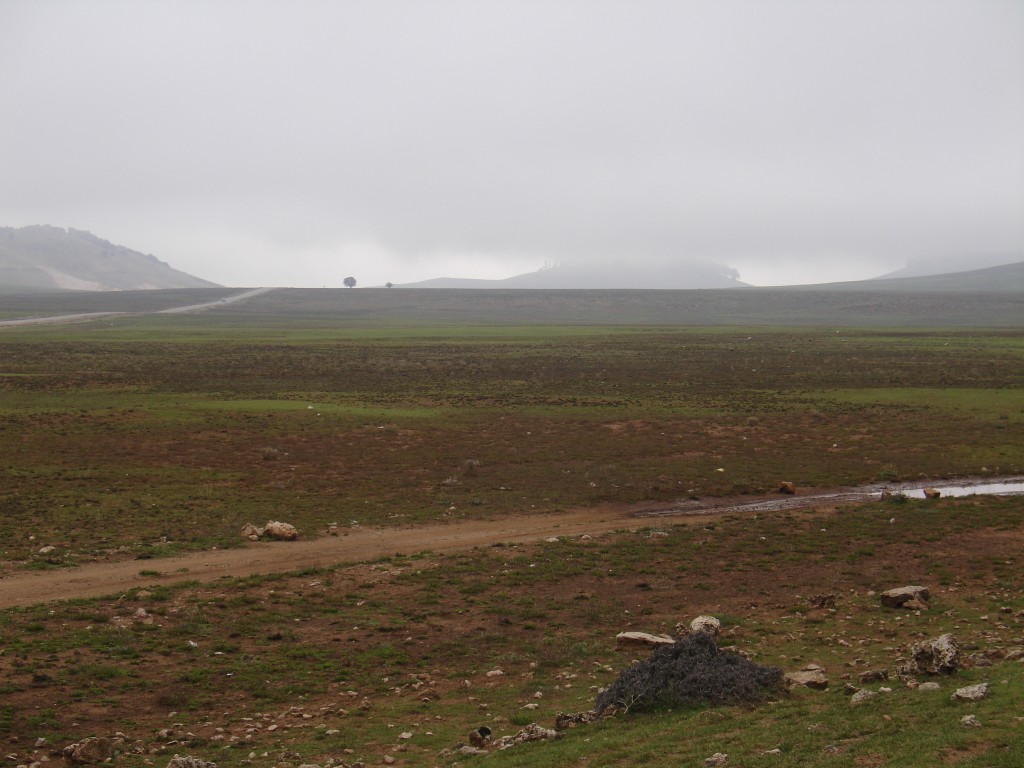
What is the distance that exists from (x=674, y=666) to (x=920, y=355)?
61.8 metres

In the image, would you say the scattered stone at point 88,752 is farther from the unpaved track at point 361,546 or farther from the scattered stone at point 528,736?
the unpaved track at point 361,546

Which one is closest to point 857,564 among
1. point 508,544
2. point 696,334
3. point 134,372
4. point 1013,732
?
point 508,544

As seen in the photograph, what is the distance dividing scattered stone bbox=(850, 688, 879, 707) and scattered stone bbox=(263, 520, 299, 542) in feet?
44.1

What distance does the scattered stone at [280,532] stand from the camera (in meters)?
19.8

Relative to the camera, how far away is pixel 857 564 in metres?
17.5

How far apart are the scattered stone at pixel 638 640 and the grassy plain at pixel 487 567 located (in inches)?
Answer: 17.7

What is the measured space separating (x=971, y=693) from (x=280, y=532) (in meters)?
14.8

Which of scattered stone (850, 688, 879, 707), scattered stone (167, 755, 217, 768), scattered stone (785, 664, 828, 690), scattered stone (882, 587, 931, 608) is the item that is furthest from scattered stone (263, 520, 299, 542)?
scattered stone (850, 688, 879, 707)

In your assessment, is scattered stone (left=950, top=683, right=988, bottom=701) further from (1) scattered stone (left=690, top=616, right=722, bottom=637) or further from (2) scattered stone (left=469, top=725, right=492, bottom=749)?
(2) scattered stone (left=469, top=725, right=492, bottom=749)

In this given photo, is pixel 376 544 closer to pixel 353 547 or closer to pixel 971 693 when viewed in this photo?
pixel 353 547

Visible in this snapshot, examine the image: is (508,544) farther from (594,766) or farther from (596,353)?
(596,353)

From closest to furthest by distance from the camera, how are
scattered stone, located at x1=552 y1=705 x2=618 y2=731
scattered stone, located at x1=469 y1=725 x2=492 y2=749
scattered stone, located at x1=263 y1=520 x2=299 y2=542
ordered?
scattered stone, located at x1=469 y1=725 x2=492 y2=749
scattered stone, located at x1=552 y1=705 x2=618 y2=731
scattered stone, located at x1=263 y1=520 x2=299 y2=542

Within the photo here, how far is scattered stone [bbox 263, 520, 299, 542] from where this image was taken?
19797 mm

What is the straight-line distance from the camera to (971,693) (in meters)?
9.02
